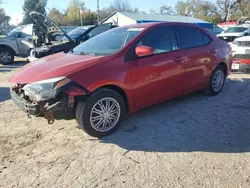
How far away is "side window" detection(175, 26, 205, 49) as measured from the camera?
4.89 meters

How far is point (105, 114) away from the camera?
3824 mm

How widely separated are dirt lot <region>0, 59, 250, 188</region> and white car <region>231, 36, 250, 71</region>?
3063 mm

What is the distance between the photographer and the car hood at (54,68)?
3502 mm

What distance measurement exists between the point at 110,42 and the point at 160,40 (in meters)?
0.87

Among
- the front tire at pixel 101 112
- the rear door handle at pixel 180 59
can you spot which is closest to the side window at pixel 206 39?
the rear door handle at pixel 180 59

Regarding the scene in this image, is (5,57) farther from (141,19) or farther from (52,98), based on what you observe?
(141,19)

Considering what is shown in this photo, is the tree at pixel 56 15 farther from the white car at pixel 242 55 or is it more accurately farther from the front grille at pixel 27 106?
the front grille at pixel 27 106

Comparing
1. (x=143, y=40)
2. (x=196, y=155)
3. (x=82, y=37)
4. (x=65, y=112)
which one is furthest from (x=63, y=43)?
(x=196, y=155)

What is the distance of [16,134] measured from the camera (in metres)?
4.07

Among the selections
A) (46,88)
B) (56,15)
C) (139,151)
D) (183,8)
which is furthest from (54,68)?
(56,15)

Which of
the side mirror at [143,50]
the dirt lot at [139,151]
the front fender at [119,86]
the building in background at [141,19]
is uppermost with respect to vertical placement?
the building in background at [141,19]

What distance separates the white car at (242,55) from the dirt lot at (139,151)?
306 cm

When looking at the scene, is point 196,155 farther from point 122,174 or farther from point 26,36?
point 26,36

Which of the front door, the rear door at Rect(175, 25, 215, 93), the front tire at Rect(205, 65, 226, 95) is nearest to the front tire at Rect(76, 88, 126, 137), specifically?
the front door
